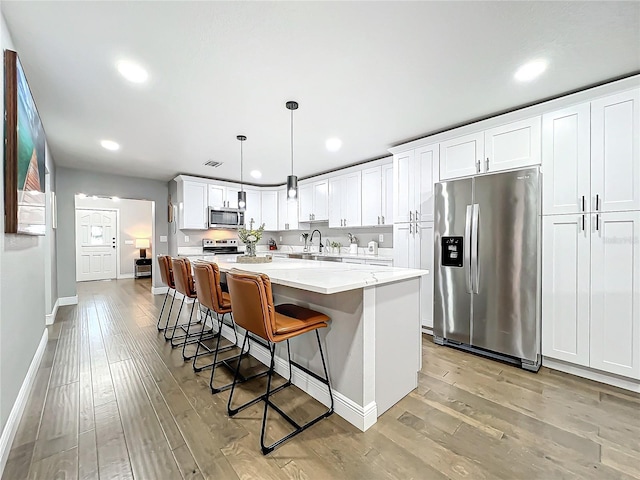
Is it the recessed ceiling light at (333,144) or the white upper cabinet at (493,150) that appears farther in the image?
the recessed ceiling light at (333,144)

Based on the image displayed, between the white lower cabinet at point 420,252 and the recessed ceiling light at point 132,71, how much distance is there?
3.04 metres

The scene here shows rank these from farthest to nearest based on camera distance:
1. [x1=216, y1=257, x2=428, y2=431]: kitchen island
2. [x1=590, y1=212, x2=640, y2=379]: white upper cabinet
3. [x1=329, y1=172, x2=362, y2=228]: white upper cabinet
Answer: [x1=329, y1=172, x2=362, y2=228]: white upper cabinet → [x1=590, y1=212, x2=640, y2=379]: white upper cabinet → [x1=216, y1=257, x2=428, y2=431]: kitchen island

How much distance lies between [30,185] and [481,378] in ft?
12.4

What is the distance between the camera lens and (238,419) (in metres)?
1.79

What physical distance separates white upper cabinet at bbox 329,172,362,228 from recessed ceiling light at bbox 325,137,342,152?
0.91m

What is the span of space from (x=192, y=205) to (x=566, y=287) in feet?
18.1

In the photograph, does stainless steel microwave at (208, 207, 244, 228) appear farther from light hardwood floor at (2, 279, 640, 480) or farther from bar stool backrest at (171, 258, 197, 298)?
light hardwood floor at (2, 279, 640, 480)

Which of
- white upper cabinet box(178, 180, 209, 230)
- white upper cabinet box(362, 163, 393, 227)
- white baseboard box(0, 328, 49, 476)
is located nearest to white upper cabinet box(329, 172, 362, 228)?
white upper cabinet box(362, 163, 393, 227)

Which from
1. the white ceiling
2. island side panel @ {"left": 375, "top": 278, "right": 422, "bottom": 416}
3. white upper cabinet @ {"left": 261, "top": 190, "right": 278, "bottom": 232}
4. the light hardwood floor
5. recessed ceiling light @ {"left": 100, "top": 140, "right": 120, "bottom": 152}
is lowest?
the light hardwood floor

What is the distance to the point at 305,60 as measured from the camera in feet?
6.39

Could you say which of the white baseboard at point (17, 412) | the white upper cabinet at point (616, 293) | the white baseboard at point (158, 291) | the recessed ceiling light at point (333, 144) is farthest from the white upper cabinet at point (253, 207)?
the white upper cabinet at point (616, 293)

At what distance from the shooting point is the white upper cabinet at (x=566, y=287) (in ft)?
7.64

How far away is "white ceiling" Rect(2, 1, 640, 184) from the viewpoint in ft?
5.12

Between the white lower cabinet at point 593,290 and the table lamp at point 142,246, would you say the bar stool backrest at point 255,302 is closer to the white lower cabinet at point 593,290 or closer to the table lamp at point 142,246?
the white lower cabinet at point 593,290
